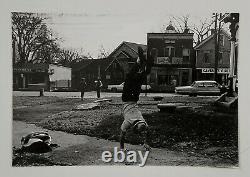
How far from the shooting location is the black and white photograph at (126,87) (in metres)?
3.08

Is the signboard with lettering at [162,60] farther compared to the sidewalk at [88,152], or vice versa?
the signboard with lettering at [162,60]

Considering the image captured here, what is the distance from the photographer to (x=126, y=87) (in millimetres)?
3160

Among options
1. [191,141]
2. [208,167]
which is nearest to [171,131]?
[191,141]

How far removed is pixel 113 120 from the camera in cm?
317

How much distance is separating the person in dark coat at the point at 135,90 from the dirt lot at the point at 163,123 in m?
0.05

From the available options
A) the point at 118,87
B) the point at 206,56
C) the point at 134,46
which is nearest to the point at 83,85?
the point at 118,87

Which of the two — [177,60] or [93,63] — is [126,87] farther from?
[177,60]

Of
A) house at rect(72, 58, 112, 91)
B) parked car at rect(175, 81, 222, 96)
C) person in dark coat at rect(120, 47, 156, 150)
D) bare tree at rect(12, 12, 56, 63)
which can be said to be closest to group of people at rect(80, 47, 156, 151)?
person in dark coat at rect(120, 47, 156, 150)

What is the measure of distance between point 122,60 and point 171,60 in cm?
43

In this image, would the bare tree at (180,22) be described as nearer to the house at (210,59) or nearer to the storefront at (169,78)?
the house at (210,59)

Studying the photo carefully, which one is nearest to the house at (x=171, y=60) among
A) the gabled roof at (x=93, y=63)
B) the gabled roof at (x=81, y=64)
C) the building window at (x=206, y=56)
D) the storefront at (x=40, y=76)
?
the building window at (x=206, y=56)

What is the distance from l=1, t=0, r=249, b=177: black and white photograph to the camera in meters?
3.08

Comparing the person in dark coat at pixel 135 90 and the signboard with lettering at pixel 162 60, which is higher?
the signboard with lettering at pixel 162 60
